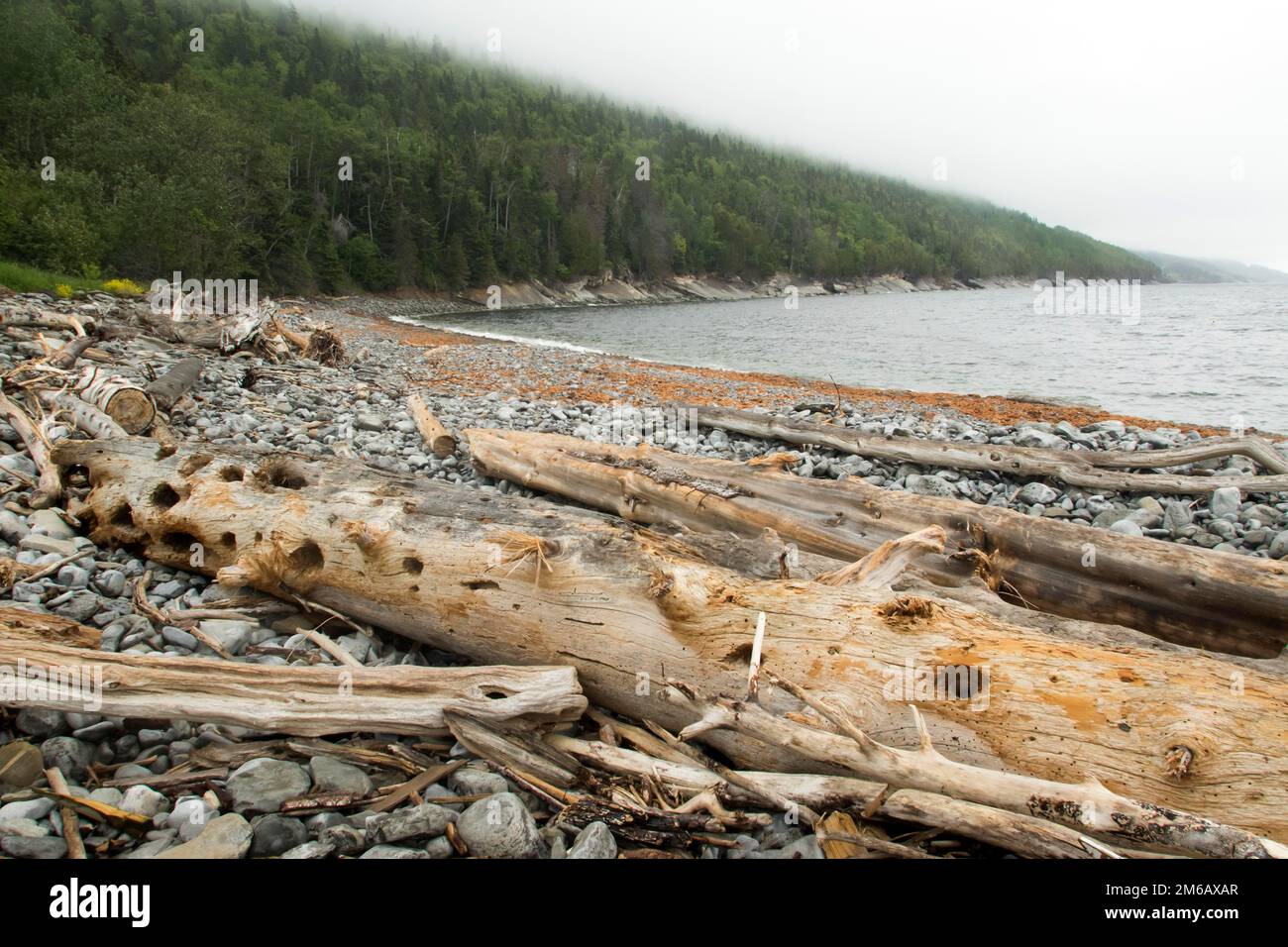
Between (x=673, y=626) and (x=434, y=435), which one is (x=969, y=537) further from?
(x=434, y=435)

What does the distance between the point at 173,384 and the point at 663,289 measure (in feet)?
324

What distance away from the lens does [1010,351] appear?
114ft

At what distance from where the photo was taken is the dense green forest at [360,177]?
1423 inches

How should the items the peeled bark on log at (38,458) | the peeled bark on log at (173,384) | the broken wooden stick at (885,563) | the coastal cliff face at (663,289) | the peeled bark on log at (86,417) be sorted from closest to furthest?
the broken wooden stick at (885,563)
the peeled bark on log at (38,458)
the peeled bark on log at (86,417)
the peeled bark on log at (173,384)
the coastal cliff face at (663,289)

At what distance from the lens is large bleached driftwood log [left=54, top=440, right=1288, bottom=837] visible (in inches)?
113

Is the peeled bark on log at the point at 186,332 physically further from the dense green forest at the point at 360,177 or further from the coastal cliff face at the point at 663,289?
the coastal cliff face at the point at 663,289

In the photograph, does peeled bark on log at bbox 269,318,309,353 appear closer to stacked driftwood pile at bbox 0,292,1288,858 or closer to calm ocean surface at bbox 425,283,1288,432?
stacked driftwood pile at bbox 0,292,1288,858

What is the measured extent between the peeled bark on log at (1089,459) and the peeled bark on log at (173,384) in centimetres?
900

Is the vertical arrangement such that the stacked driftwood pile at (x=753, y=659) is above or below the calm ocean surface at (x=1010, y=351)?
below

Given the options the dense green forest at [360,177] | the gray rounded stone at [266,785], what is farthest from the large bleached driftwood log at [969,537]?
the dense green forest at [360,177]

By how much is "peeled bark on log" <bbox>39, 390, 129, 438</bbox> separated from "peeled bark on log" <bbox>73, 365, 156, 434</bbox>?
0.40 ft

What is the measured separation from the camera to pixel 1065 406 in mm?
16562

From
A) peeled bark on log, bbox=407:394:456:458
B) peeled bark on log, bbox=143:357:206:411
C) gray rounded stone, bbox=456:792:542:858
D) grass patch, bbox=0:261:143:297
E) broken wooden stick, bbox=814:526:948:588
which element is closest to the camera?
Answer: gray rounded stone, bbox=456:792:542:858

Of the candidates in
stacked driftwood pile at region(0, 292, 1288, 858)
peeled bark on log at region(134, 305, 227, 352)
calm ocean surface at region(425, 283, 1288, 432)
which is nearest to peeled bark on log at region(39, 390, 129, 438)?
stacked driftwood pile at region(0, 292, 1288, 858)
